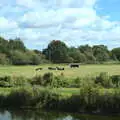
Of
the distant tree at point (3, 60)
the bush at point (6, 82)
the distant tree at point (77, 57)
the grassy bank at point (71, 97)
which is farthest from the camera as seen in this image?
the distant tree at point (77, 57)

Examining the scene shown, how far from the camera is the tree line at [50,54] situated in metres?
143

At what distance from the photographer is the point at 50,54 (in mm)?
159875

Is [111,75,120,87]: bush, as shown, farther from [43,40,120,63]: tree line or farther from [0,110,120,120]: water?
[43,40,120,63]: tree line

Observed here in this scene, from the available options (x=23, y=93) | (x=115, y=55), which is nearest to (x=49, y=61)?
(x=115, y=55)

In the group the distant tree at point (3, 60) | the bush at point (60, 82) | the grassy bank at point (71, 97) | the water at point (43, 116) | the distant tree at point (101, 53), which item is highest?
the distant tree at point (101, 53)

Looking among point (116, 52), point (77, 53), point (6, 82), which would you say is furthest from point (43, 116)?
point (116, 52)

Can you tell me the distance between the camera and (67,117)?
133 feet

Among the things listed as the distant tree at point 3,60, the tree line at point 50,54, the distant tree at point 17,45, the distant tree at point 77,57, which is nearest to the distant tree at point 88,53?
the tree line at point 50,54

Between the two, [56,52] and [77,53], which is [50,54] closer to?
[56,52]

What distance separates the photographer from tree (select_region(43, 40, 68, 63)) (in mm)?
155750

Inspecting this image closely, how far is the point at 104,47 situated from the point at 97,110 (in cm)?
15009

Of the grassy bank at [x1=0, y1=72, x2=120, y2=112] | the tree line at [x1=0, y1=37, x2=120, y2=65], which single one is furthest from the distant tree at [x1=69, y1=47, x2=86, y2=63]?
the grassy bank at [x1=0, y1=72, x2=120, y2=112]

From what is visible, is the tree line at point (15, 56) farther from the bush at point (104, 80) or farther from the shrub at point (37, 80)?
the bush at point (104, 80)

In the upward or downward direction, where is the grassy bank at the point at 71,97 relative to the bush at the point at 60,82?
downward
